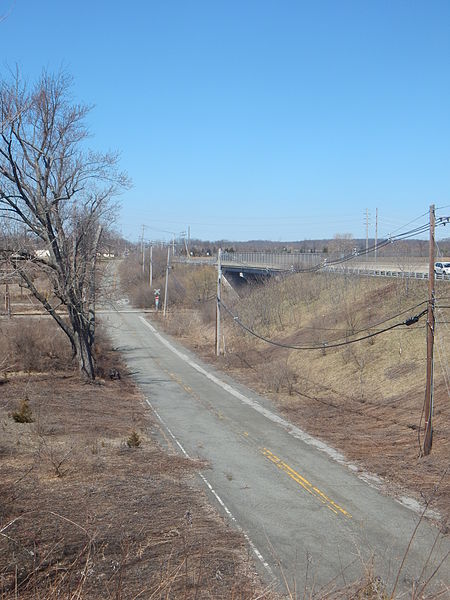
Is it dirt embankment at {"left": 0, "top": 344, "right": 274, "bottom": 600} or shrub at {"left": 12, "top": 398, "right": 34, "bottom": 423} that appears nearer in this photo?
dirt embankment at {"left": 0, "top": 344, "right": 274, "bottom": 600}

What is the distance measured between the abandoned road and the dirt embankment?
66cm

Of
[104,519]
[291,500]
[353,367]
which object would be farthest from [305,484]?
[353,367]

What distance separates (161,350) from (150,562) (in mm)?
Answer: 36643

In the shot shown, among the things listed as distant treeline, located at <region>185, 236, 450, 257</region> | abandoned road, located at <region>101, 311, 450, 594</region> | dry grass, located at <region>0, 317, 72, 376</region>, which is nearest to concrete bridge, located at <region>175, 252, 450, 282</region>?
distant treeline, located at <region>185, 236, 450, 257</region>

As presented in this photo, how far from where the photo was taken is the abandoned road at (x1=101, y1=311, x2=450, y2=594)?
10.0 m

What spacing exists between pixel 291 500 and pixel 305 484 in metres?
1.55

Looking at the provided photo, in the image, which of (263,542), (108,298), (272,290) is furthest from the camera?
(272,290)

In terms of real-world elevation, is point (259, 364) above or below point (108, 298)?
below

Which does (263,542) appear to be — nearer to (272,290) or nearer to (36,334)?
(36,334)

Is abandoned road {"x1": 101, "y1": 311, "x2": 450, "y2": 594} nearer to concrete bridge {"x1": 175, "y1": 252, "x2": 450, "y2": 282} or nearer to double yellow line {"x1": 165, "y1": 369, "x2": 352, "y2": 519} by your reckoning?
double yellow line {"x1": 165, "y1": 369, "x2": 352, "y2": 519}

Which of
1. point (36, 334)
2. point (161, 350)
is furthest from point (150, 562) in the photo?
point (161, 350)

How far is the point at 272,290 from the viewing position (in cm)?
5262

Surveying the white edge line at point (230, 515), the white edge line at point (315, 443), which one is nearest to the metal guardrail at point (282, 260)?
the white edge line at point (315, 443)

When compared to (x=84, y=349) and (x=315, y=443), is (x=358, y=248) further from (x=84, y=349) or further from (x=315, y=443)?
(x=315, y=443)
